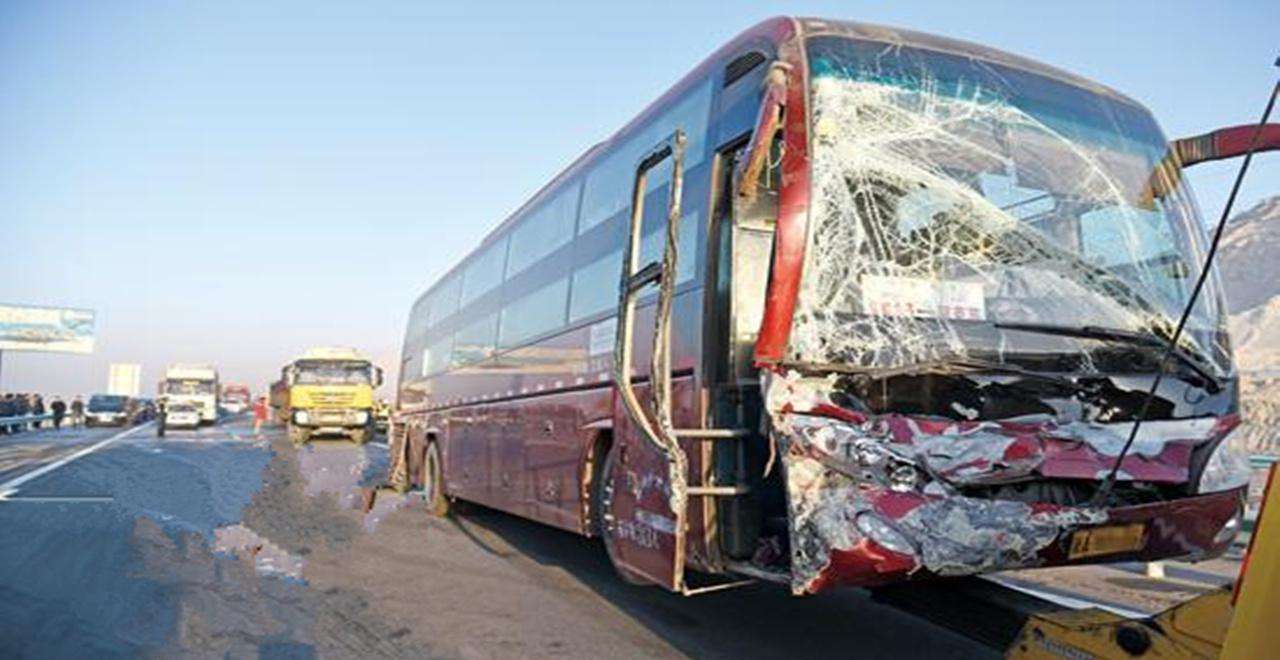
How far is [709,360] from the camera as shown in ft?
16.8

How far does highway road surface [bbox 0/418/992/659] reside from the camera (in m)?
5.83

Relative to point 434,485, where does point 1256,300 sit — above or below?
above

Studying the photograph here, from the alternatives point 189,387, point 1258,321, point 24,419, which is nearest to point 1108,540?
point 24,419

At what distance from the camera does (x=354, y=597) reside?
7.14 meters

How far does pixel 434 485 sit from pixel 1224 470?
411 inches

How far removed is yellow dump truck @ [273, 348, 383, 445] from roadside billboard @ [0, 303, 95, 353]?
47.2 meters

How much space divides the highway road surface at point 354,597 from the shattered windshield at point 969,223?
236 cm

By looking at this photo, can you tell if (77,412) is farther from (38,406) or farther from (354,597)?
(354,597)

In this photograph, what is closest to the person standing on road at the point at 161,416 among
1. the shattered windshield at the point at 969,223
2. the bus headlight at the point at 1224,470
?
the shattered windshield at the point at 969,223

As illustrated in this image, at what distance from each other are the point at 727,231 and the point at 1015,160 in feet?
5.16

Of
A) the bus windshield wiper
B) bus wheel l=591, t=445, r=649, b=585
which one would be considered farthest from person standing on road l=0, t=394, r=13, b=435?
the bus windshield wiper

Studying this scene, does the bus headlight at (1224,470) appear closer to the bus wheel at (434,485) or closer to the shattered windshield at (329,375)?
the bus wheel at (434,485)

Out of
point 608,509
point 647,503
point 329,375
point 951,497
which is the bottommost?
point 608,509

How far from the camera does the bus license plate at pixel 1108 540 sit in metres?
4.16
